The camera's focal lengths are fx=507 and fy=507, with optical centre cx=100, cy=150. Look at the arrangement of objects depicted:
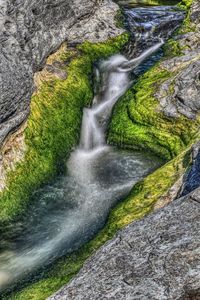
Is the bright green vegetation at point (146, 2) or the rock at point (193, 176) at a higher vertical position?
the rock at point (193, 176)

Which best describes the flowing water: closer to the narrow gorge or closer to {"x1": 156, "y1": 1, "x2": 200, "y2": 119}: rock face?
the narrow gorge

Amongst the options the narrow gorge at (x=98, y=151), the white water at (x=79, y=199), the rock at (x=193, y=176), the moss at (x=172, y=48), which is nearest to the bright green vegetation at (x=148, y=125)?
the narrow gorge at (x=98, y=151)

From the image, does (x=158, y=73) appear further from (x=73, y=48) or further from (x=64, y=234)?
(x=64, y=234)

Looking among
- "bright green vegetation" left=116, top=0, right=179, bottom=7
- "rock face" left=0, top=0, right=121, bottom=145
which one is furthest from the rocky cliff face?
"bright green vegetation" left=116, top=0, right=179, bottom=7

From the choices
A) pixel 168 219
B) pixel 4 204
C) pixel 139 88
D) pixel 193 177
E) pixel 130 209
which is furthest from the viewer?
pixel 139 88

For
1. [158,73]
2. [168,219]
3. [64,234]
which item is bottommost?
[158,73]

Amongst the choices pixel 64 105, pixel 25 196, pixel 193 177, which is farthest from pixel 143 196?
pixel 64 105

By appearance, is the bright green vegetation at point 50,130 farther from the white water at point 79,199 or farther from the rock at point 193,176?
the rock at point 193,176
